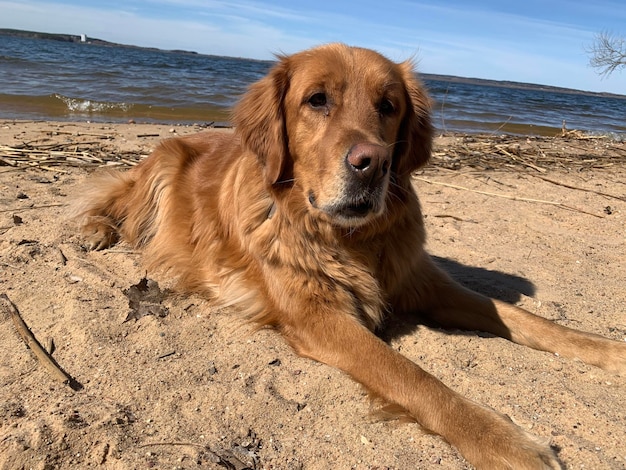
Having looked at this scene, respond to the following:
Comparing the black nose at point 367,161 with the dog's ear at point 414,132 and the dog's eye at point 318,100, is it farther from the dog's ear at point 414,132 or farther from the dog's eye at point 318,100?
the dog's ear at point 414,132

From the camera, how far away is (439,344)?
2986mm

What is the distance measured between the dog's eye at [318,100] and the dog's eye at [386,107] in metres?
0.30

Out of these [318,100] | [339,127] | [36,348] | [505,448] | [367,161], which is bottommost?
[36,348]

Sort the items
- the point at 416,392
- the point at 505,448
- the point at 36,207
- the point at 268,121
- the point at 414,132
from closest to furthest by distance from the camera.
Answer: the point at 505,448 → the point at 416,392 → the point at 268,121 → the point at 414,132 → the point at 36,207

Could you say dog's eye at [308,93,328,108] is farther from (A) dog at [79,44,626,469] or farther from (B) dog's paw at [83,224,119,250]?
(B) dog's paw at [83,224,119,250]

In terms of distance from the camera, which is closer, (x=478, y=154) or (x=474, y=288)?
(x=474, y=288)

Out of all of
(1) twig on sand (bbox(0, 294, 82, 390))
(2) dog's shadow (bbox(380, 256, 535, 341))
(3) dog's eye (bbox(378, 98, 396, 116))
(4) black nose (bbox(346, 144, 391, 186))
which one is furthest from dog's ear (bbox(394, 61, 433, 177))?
(1) twig on sand (bbox(0, 294, 82, 390))

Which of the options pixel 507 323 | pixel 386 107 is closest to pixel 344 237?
pixel 386 107

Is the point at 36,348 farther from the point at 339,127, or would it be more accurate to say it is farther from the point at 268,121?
the point at 339,127

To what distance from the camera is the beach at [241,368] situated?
2088mm

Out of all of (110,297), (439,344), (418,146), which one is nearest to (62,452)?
(110,297)

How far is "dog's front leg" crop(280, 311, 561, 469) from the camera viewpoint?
2.13m

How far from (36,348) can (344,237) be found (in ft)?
5.33

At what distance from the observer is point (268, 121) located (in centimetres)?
320
